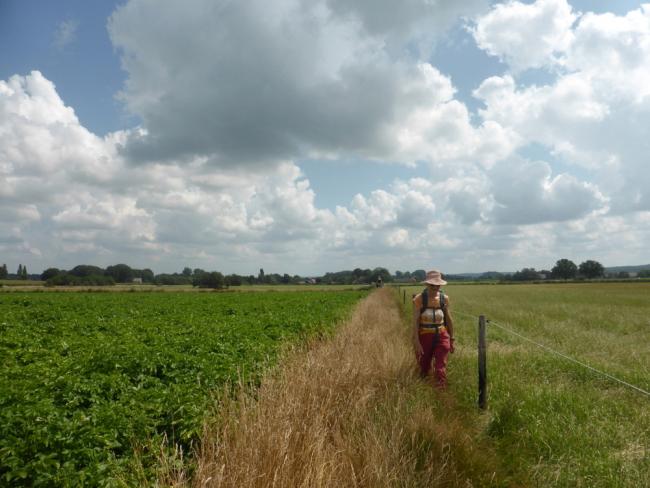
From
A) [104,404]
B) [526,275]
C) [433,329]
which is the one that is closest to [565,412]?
[433,329]

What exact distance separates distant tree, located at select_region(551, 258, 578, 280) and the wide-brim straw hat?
135 meters

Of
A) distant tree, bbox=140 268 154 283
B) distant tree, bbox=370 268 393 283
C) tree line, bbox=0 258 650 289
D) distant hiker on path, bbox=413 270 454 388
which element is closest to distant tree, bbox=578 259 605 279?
tree line, bbox=0 258 650 289

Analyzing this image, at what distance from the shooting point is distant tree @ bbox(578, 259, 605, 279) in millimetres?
120188

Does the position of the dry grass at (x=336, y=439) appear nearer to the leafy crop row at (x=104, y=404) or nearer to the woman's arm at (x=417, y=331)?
the leafy crop row at (x=104, y=404)

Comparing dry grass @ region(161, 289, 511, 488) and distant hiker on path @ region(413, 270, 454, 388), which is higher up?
distant hiker on path @ region(413, 270, 454, 388)

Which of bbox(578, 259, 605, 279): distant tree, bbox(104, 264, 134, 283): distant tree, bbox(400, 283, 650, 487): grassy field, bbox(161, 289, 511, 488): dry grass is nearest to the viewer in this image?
bbox(161, 289, 511, 488): dry grass

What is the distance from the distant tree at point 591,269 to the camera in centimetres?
12019

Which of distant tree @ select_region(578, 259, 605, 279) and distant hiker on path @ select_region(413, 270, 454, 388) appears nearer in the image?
distant hiker on path @ select_region(413, 270, 454, 388)

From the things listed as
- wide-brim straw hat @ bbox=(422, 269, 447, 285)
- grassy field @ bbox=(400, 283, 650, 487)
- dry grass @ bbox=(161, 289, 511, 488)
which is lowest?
grassy field @ bbox=(400, 283, 650, 487)

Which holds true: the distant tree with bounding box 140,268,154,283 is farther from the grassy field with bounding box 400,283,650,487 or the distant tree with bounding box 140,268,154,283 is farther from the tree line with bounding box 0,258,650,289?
the grassy field with bounding box 400,283,650,487

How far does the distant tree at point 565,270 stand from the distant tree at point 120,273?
122866mm

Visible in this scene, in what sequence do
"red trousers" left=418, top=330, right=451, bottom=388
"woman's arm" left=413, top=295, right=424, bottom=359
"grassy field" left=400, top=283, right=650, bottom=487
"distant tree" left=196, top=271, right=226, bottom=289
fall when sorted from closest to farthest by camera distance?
"grassy field" left=400, top=283, right=650, bottom=487 → "red trousers" left=418, top=330, right=451, bottom=388 → "woman's arm" left=413, top=295, right=424, bottom=359 → "distant tree" left=196, top=271, right=226, bottom=289

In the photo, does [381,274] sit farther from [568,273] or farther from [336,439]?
[336,439]

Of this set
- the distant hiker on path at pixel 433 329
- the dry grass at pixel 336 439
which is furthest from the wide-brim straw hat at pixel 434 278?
the dry grass at pixel 336 439
